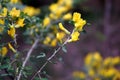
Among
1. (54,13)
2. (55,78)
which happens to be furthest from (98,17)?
(54,13)

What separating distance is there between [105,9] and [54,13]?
2273 mm

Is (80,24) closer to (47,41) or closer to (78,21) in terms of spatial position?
(78,21)

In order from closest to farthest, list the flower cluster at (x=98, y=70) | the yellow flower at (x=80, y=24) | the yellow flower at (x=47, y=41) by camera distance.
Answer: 1. the yellow flower at (x=80, y=24)
2. the yellow flower at (x=47, y=41)
3. the flower cluster at (x=98, y=70)

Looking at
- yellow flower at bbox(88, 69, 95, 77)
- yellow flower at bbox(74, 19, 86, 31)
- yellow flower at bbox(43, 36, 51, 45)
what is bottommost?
yellow flower at bbox(74, 19, 86, 31)

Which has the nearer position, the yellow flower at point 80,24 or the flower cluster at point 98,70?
the yellow flower at point 80,24

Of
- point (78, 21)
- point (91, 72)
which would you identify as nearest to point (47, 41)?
point (91, 72)

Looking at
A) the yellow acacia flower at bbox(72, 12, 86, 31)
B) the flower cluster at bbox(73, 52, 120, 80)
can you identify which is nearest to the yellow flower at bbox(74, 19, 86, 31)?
the yellow acacia flower at bbox(72, 12, 86, 31)

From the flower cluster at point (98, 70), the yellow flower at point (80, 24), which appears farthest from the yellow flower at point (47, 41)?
the yellow flower at point (80, 24)

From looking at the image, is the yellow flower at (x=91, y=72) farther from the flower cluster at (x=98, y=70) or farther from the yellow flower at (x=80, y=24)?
the yellow flower at (x=80, y=24)

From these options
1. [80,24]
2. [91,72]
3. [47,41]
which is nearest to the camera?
[80,24]

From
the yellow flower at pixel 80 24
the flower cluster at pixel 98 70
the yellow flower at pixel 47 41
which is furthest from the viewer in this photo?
the flower cluster at pixel 98 70

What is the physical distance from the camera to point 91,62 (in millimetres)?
3086

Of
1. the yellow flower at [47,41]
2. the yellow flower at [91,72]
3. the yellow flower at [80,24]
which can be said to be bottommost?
the yellow flower at [80,24]

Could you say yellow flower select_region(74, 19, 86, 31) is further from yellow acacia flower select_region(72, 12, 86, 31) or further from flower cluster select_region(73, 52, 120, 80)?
flower cluster select_region(73, 52, 120, 80)
